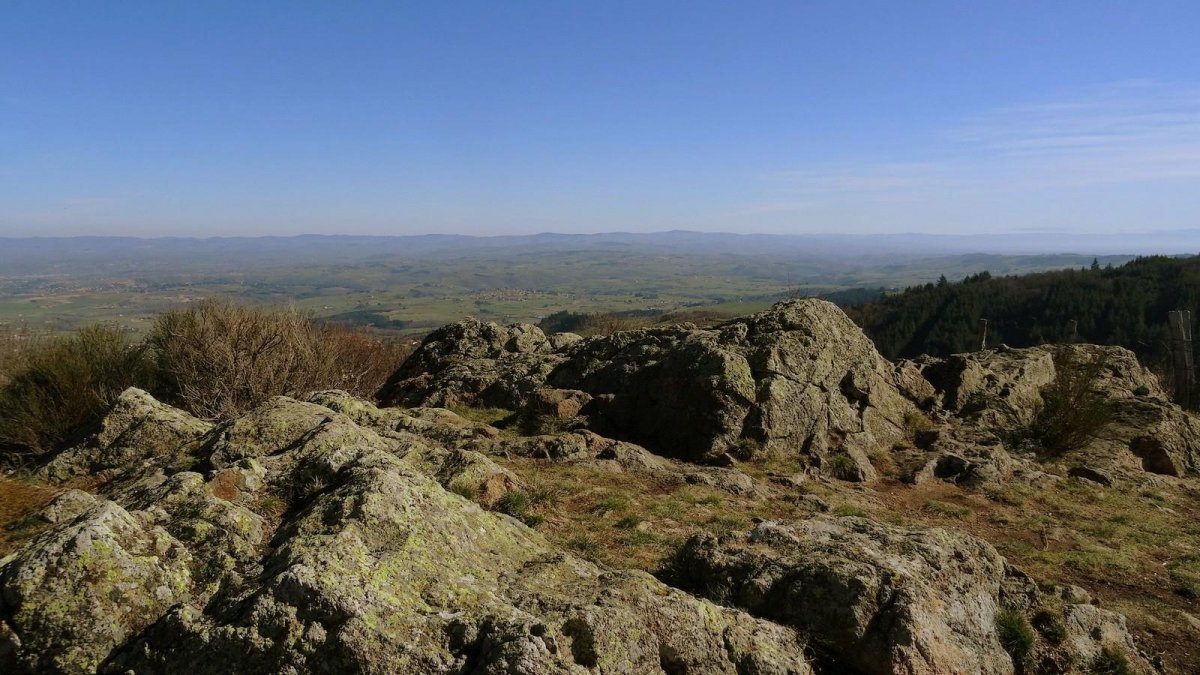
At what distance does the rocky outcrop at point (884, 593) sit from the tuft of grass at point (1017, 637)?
0.07 meters

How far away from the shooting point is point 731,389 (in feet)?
45.0

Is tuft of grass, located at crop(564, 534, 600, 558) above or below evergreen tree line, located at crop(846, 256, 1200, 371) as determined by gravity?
above

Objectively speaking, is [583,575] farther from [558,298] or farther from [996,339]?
[558,298]

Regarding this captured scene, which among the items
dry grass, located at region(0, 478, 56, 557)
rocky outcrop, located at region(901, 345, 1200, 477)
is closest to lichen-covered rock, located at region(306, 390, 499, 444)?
dry grass, located at region(0, 478, 56, 557)

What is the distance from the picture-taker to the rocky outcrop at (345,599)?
3701mm

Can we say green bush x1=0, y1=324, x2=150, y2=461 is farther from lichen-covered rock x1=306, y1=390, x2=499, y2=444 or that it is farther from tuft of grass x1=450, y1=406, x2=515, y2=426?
tuft of grass x1=450, y1=406, x2=515, y2=426

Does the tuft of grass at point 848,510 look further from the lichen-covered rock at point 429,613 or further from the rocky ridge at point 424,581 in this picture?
the lichen-covered rock at point 429,613

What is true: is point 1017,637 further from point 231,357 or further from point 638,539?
point 231,357

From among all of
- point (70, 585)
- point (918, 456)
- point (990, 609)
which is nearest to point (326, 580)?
point (70, 585)

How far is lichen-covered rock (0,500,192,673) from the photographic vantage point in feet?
12.3

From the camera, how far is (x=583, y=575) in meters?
4.96

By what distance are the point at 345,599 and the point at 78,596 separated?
1662 mm

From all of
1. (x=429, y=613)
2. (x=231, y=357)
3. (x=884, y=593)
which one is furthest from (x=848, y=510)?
(x=231, y=357)

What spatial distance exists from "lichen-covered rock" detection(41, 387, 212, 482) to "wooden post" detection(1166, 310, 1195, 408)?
1095 inches
